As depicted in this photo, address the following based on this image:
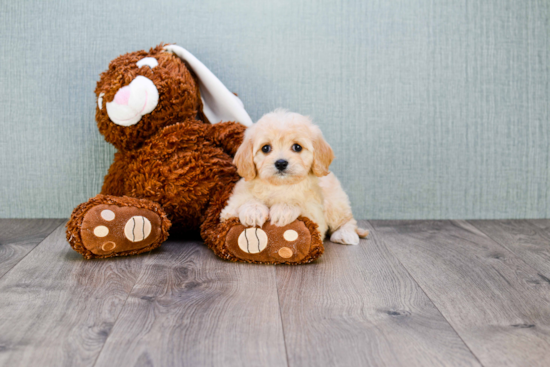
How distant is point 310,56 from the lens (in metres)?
2.08

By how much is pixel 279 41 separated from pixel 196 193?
30.1 inches

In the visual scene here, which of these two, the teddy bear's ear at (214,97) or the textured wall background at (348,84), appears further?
the textured wall background at (348,84)

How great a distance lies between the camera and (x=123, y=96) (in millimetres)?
1698

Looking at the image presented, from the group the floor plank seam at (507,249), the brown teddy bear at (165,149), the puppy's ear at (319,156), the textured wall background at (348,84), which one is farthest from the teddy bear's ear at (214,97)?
the floor plank seam at (507,249)

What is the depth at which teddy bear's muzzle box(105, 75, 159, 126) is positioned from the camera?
170cm

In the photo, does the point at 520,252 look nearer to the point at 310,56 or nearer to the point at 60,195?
the point at 310,56

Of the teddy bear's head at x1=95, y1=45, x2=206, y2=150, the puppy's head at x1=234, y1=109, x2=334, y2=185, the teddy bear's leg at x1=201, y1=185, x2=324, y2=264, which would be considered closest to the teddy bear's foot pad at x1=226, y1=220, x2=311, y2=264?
the teddy bear's leg at x1=201, y1=185, x2=324, y2=264

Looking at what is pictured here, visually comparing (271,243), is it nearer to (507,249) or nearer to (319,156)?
(319,156)

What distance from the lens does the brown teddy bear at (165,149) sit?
157 cm

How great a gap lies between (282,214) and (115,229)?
1.64ft

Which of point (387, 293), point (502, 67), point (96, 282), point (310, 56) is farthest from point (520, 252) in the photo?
point (96, 282)

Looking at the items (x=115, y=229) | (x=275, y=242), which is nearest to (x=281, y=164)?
(x=275, y=242)

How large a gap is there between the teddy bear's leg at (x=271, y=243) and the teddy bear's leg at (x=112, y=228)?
236 millimetres

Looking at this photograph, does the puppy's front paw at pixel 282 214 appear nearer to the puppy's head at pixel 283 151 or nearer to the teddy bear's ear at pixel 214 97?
the puppy's head at pixel 283 151
